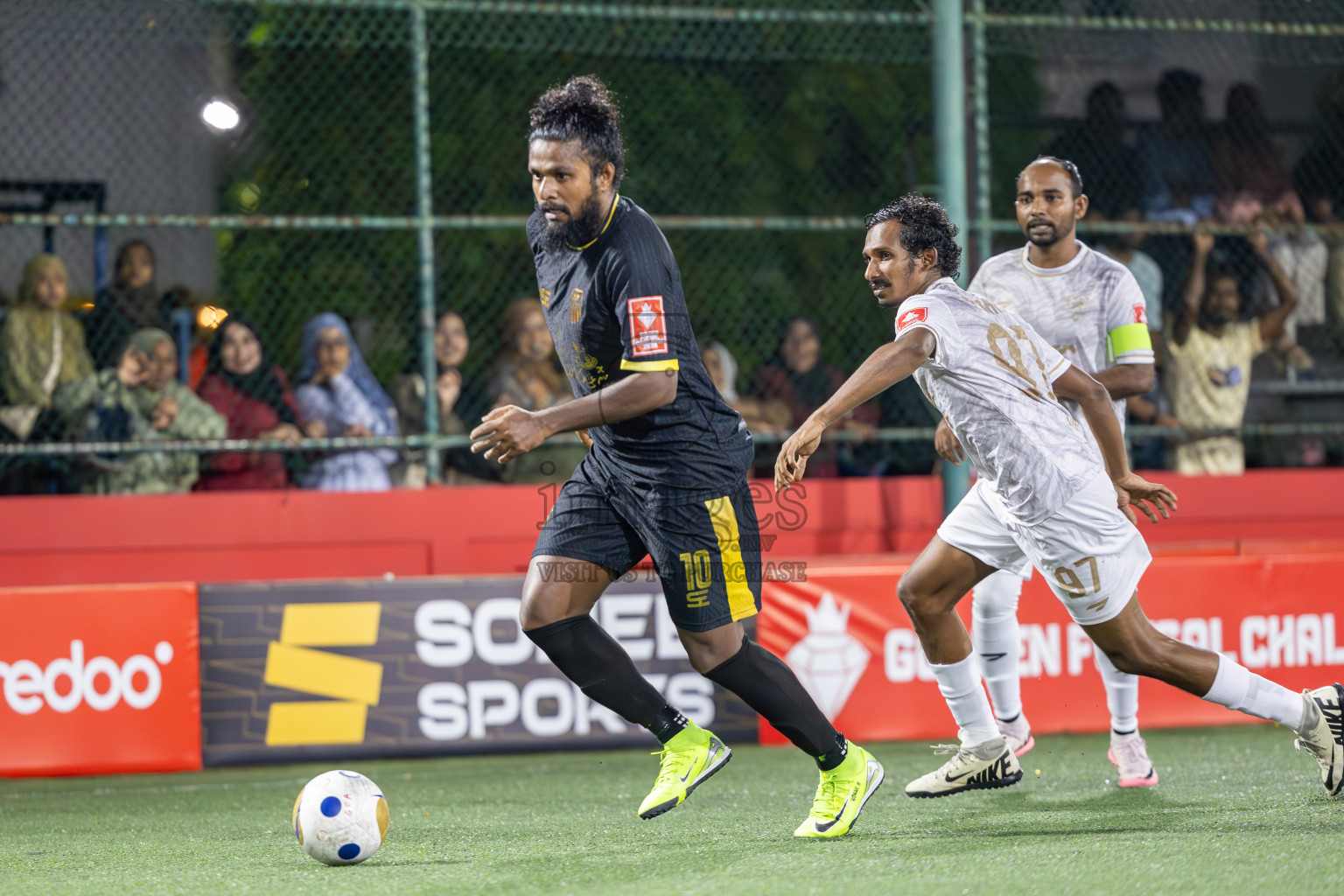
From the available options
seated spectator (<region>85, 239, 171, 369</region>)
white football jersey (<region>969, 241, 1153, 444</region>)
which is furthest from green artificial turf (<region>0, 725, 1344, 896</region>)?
seated spectator (<region>85, 239, 171, 369</region>)

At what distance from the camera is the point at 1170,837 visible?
4488 millimetres

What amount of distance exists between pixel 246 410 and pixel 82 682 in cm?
190

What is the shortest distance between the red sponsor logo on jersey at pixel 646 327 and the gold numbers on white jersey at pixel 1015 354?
3.46 ft

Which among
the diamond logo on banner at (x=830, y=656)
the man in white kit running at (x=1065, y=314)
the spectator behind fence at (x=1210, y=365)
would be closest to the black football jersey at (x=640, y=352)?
the man in white kit running at (x=1065, y=314)

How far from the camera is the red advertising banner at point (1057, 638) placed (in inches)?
291

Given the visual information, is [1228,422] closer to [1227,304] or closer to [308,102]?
[1227,304]

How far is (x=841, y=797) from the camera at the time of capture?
4.67 meters

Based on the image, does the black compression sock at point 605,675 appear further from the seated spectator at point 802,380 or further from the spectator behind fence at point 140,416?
the seated spectator at point 802,380

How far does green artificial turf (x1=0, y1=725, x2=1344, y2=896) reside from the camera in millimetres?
3998

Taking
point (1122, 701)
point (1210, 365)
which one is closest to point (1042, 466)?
point (1122, 701)

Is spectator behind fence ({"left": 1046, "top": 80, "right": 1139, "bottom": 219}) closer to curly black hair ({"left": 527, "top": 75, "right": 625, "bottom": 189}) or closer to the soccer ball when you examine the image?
curly black hair ({"left": 527, "top": 75, "right": 625, "bottom": 189})

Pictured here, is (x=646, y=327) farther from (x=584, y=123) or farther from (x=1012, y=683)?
(x=1012, y=683)

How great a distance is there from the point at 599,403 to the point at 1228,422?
19.6 ft

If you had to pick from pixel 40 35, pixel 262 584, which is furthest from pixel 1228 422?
pixel 40 35
